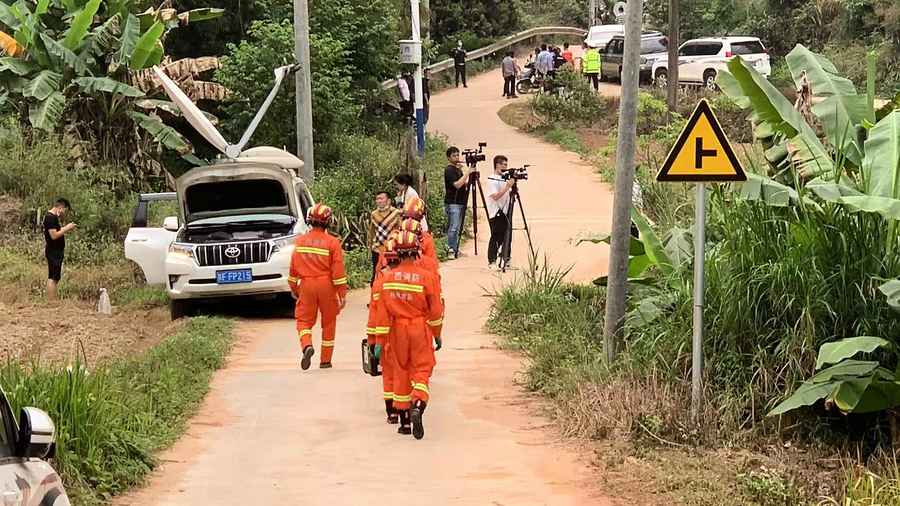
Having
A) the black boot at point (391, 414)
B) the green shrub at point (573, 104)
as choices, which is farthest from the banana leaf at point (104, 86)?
the green shrub at point (573, 104)

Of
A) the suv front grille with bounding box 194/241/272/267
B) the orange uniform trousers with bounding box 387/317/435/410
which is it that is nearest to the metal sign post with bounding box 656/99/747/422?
the orange uniform trousers with bounding box 387/317/435/410

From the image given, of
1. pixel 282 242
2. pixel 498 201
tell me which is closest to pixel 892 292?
pixel 282 242

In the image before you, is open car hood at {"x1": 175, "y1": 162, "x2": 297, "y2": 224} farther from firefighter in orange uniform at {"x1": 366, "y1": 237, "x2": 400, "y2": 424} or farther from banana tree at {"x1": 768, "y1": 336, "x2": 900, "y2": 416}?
banana tree at {"x1": 768, "y1": 336, "x2": 900, "y2": 416}

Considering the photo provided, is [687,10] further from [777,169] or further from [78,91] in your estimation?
[777,169]

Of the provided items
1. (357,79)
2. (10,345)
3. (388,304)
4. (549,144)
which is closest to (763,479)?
→ (388,304)

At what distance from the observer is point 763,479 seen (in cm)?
810

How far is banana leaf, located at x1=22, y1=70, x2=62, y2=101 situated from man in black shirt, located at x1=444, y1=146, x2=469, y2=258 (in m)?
7.49

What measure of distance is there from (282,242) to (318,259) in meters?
4.18

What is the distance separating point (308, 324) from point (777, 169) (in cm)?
474

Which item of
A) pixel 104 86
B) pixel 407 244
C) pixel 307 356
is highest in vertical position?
pixel 104 86

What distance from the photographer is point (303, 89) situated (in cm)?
2069

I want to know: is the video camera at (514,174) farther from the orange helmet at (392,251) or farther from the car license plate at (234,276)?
the orange helmet at (392,251)

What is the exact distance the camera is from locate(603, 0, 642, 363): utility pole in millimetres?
10617

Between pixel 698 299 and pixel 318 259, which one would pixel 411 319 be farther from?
pixel 318 259
